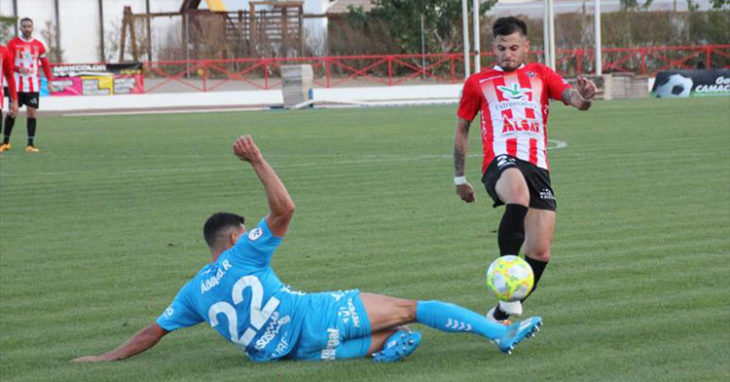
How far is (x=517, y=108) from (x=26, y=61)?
16537 millimetres

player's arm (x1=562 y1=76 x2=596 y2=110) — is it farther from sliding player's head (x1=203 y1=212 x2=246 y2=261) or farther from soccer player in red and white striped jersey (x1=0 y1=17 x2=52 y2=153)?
soccer player in red and white striped jersey (x1=0 y1=17 x2=52 y2=153)

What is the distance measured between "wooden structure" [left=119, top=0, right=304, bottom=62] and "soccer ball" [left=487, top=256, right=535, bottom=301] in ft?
162

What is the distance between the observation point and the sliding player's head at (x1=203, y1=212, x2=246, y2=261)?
20.9 feet

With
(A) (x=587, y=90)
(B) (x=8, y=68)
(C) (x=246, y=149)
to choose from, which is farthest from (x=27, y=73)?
(C) (x=246, y=149)

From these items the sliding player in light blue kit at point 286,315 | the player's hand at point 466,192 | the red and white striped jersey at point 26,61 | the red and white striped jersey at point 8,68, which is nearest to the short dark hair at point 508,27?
the player's hand at point 466,192

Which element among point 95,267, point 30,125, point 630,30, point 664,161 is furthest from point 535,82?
point 630,30

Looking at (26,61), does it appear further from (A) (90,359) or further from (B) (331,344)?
(B) (331,344)

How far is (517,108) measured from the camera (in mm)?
7859

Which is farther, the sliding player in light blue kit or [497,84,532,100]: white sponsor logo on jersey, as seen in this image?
[497,84,532,100]: white sponsor logo on jersey

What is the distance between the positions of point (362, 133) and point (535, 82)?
694 inches

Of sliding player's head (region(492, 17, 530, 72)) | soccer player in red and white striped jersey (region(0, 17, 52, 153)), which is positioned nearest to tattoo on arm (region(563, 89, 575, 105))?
sliding player's head (region(492, 17, 530, 72))

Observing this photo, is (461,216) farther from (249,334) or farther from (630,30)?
(630,30)

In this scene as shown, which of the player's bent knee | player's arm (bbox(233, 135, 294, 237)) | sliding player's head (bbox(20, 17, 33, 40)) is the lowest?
the player's bent knee

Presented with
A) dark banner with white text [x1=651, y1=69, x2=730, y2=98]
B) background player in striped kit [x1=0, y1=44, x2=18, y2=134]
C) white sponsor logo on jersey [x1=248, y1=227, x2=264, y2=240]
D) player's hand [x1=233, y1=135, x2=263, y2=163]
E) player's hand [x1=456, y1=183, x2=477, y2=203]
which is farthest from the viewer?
dark banner with white text [x1=651, y1=69, x2=730, y2=98]
